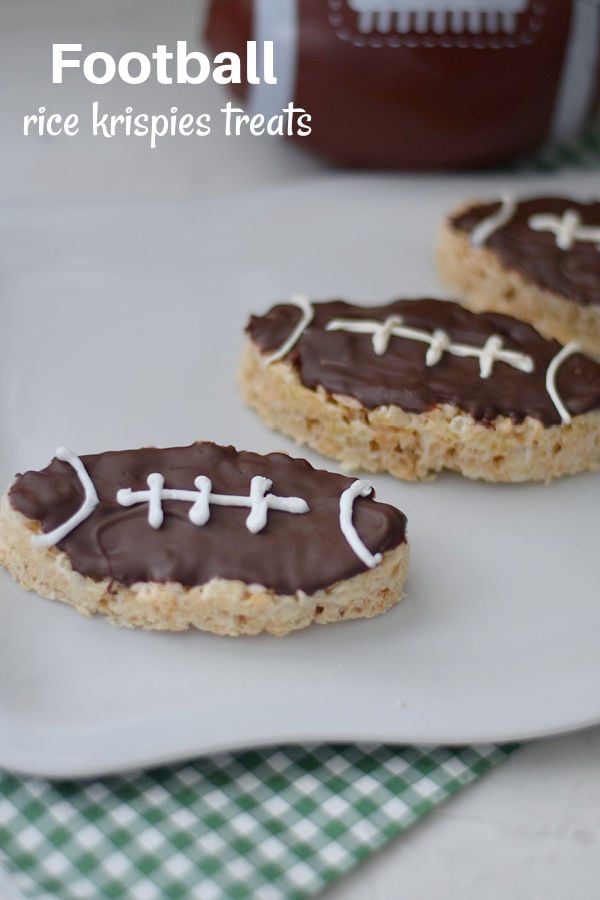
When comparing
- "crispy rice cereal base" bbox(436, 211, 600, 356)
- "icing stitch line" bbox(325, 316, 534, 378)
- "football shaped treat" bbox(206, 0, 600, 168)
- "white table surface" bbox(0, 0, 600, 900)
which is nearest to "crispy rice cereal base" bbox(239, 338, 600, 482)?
"icing stitch line" bbox(325, 316, 534, 378)

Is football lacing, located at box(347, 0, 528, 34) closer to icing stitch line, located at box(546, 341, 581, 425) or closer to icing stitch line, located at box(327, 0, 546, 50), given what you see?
icing stitch line, located at box(327, 0, 546, 50)

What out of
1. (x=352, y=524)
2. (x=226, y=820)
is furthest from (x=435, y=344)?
(x=226, y=820)

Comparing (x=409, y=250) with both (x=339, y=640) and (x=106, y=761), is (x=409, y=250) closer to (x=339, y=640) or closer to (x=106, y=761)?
(x=339, y=640)

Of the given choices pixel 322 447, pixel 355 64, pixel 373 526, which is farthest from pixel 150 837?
pixel 355 64

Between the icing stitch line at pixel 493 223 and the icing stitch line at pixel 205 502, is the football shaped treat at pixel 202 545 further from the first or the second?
the icing stitch line at pixel 493 223

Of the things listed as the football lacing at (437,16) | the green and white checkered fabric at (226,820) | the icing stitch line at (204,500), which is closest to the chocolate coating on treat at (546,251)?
the football lacing at (437,16)

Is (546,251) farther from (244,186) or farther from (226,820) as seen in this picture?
(226,820)
